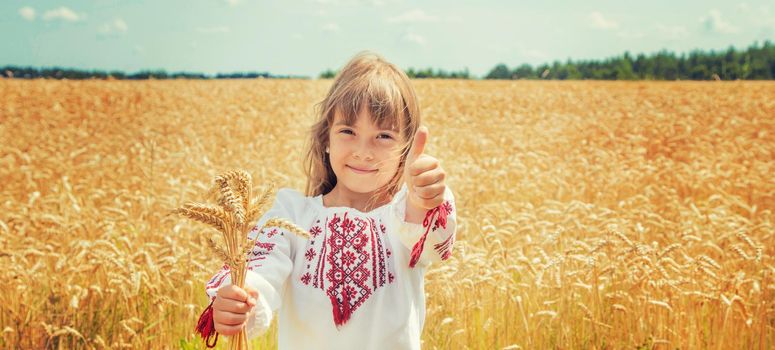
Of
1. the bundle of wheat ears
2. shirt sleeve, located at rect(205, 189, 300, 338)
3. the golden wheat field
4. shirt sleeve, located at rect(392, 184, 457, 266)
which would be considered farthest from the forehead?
the golden wheat field

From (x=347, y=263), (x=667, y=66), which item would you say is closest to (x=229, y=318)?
(x=347, y=263)

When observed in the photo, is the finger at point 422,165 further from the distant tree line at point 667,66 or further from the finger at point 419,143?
the distant tree line at point 667,66

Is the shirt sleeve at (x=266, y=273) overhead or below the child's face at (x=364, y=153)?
below

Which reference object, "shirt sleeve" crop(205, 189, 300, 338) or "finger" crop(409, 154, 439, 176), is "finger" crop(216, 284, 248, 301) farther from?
"finger" crop(409, 154, 439, 176)

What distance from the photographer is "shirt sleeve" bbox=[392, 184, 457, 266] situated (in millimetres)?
1771

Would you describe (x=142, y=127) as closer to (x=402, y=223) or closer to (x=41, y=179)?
(x=41, y=179)

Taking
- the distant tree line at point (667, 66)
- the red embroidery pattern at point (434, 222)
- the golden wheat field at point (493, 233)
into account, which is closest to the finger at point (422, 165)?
the red embroidery pattern at point (434, 222)

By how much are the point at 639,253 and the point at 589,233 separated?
172 centimetres

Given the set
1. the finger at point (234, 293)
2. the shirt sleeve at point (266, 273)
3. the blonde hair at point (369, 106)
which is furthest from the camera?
the blonde hair at point (369, 106)

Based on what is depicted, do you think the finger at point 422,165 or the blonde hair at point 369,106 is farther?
the blonde hair at point 369,106

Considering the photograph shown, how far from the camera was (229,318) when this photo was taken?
1451 mm

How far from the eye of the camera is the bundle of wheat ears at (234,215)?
1.27 m

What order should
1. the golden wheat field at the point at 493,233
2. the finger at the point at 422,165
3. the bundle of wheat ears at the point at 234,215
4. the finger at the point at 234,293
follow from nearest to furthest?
the bundle of wheat ears at the point at 234,215, the finger at the point at 234,293, the finger at the point at 422,165, the golden wheat field at the point at 493,233

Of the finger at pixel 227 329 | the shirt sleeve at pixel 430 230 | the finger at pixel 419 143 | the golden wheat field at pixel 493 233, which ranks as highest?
the finger at pixel 419 143
